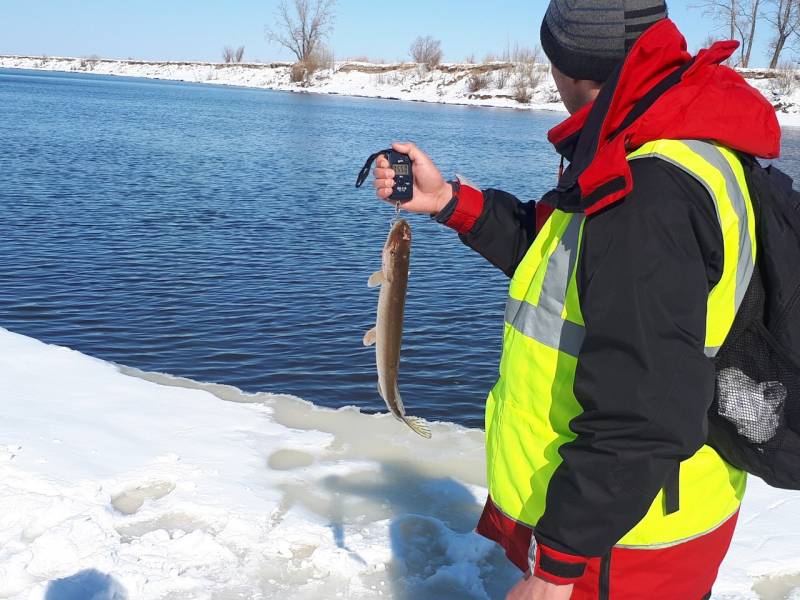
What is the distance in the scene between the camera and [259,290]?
12500 mm

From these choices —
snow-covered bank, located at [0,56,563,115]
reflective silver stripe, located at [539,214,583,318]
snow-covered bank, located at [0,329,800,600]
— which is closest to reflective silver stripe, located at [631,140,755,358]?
reflective silver stripe, located at [539,214,583,318]

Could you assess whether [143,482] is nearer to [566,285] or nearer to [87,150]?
[566,285]

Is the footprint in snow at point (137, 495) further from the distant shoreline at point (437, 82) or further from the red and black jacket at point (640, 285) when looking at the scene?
the distant shoreline at point (437, 82)

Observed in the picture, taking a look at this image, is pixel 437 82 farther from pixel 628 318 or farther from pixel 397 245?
pixel 628 318

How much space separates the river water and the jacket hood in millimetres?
6721

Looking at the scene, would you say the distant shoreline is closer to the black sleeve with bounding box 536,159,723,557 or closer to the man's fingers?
the man's fingers

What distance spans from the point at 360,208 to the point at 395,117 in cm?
2948

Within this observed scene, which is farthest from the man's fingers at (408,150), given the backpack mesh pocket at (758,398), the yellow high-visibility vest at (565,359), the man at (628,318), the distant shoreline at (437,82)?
the distant shoreline at (437,82)

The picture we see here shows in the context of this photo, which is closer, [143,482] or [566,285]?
[566,285]

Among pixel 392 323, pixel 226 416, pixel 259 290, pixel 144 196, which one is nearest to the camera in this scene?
pixel 392 323

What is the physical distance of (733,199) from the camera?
1995 mm

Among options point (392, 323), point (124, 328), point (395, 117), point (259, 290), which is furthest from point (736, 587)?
point (395, 117)

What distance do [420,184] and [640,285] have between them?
5.02 feet

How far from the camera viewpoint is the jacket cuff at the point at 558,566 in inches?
81.4
